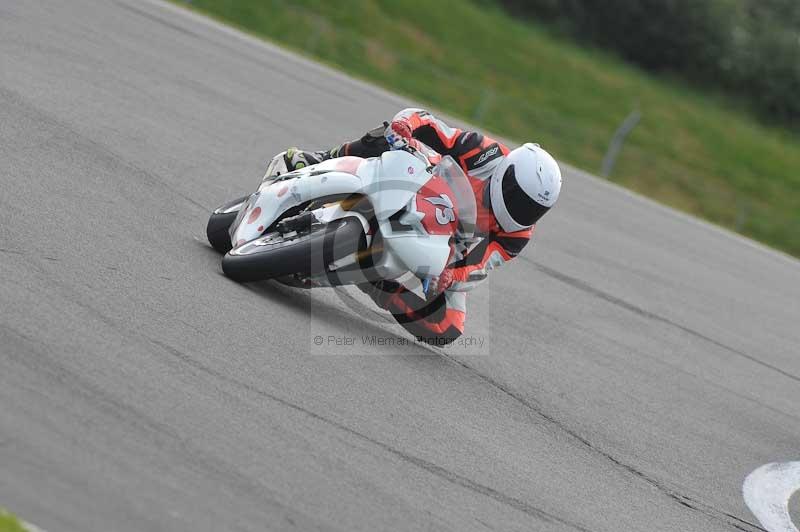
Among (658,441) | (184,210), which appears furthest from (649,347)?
(184,210)

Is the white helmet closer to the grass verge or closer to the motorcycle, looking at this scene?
the motorcycle

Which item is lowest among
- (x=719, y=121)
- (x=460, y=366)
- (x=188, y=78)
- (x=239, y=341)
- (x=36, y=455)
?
(x=719, y=121)

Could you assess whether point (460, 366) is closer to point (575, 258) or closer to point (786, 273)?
point (575, 258)

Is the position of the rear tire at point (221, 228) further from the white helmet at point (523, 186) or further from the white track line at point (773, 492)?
the white track line at point (773, 492)

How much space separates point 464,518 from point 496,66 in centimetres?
2601

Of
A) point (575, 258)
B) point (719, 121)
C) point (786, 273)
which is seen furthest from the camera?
point (719, 121)

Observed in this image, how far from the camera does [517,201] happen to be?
6.76 meters

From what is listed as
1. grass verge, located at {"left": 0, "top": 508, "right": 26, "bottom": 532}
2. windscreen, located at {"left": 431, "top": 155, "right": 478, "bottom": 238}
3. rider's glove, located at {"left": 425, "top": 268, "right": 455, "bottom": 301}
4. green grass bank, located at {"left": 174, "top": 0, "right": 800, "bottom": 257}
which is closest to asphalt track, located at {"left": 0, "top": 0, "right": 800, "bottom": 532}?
grass verge, located at {"left": 0, "top": 508, "right": 26, "bottom": 532}

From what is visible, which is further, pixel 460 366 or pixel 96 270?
pixel 460 366

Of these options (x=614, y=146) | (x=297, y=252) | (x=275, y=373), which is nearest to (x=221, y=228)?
(x=297, y=252)

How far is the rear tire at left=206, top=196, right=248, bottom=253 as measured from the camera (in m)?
7.02

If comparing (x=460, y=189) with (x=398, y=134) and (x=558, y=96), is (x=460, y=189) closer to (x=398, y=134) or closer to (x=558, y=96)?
(x=398, y=134)

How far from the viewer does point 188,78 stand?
42.6ft

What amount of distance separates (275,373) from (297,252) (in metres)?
0.99
